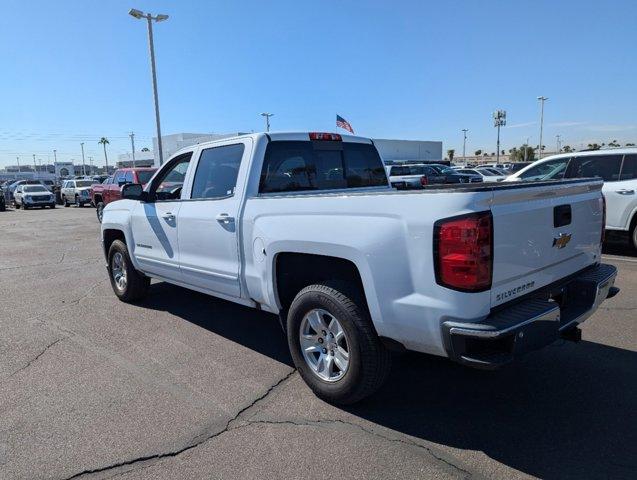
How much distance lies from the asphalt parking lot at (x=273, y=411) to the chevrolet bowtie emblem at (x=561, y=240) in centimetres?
113

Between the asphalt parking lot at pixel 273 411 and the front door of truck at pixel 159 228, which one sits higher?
the front door of truck at pixel 159 228

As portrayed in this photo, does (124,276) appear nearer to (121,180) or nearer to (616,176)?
(616,176)

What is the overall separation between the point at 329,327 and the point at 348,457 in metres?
0.88

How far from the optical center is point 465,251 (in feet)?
8.50

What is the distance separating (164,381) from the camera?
3.94 m

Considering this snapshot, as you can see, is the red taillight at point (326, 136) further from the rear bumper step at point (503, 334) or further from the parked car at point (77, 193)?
the parked car at point (77, 193)

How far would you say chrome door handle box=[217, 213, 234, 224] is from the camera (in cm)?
413

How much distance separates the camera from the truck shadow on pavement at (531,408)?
2.79 metres

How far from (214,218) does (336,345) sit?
5.61ft

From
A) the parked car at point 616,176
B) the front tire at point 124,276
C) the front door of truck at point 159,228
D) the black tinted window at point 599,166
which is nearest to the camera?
the front door of truck at point 159,228

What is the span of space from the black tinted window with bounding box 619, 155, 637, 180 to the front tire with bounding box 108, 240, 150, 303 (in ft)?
27.1

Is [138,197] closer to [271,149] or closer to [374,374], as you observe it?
[271,149]

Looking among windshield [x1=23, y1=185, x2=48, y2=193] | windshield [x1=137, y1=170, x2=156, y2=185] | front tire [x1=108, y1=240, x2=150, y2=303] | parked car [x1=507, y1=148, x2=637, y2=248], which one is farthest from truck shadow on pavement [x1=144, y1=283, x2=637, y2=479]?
windshield [x1=23, y1=185, x2=48, y2=193]

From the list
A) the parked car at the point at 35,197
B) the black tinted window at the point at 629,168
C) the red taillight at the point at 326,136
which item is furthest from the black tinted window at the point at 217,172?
the parked car at the point at 35,197
